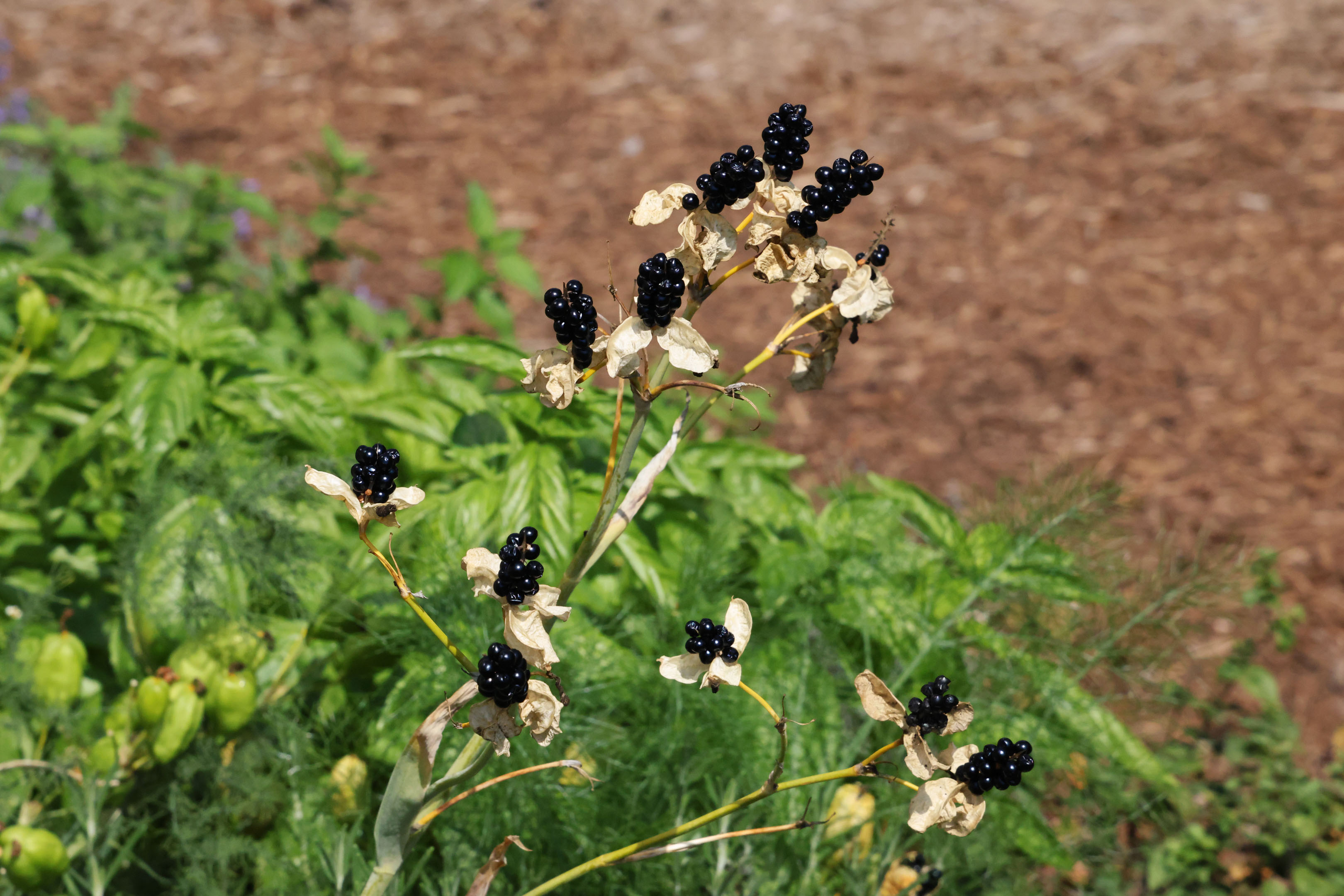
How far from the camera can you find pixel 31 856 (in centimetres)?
161

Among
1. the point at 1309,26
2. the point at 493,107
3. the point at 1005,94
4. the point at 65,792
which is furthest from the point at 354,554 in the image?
the point at 1309,26

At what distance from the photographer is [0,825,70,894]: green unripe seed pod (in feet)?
5.26

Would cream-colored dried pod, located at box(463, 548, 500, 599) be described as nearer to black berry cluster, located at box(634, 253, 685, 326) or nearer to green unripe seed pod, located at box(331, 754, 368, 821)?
black berry cluster, located at box(634, 253, 685, 326)

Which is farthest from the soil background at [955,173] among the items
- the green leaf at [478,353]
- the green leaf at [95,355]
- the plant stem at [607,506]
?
the plant stem at [607,506]

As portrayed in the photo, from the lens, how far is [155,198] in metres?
4.04

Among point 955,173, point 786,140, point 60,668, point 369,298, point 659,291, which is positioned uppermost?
point 786,140

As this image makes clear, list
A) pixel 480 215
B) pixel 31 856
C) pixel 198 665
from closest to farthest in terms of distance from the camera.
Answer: pixel 31 856 → pixel 198 665 → pixel 480 215

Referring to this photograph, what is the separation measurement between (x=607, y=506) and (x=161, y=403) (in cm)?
157

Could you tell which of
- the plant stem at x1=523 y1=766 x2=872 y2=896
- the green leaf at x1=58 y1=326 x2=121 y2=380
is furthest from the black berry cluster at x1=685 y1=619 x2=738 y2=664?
the green leaf at x1=58 y1=326 x2=121 y2=380

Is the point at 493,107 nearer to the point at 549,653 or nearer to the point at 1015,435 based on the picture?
the point at 1015,435

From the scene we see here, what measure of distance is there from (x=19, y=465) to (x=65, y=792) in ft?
2.74

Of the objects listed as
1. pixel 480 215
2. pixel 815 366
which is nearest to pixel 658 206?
pixel 815 366

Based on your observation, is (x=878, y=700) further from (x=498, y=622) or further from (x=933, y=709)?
(x=498, y=622)

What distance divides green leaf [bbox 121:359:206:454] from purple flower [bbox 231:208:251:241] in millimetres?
1367
